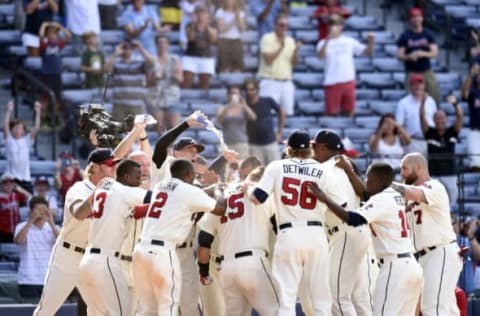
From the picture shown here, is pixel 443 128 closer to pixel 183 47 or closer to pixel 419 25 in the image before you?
pixel 419 25

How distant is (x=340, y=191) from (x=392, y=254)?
0.75 m

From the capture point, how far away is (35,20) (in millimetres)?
22766

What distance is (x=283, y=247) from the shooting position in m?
15.2

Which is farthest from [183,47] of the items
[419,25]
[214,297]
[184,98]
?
[214,297]


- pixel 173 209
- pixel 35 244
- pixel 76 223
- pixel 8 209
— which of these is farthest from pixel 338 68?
pixel 173 209

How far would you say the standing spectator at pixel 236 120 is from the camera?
840 inches

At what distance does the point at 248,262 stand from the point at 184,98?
779 centimetres

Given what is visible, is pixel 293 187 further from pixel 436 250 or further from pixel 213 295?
pixel 436 250

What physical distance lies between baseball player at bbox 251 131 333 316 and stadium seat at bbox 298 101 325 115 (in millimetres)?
8193

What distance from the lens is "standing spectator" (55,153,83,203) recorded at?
66.8 ft

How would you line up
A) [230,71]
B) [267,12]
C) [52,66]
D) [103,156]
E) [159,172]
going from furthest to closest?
[267,12], [230,71], [52,66], [159,172], [103,156]

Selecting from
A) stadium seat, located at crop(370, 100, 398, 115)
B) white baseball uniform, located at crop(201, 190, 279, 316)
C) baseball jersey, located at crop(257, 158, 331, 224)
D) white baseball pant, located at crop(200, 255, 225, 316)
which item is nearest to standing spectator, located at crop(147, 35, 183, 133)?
stadium seat, located at crop(370, 100, 398, 115)

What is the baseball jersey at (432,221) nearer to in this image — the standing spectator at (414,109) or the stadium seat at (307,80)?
the standing spectator at (414,109)

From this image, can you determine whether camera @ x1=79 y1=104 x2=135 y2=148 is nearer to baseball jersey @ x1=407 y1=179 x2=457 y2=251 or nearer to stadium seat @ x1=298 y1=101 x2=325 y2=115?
baseball jersey @ x1=407 y1=179 x2=457 y2=251
